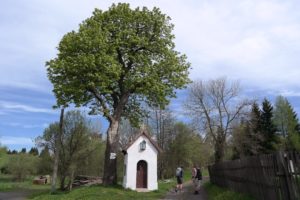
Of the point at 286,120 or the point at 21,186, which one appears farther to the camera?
the point at 286,120

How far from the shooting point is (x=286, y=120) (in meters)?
58.9

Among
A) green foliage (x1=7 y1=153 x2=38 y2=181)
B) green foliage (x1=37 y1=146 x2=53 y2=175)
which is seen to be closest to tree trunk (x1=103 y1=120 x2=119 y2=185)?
green foliage (x1=37 y1=146 x2=53 y2=175)

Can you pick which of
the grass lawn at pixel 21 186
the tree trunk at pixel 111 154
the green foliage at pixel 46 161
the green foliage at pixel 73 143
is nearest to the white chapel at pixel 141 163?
the tree trunk at pixel 111 154

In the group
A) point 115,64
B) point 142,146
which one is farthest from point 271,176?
point 142,146

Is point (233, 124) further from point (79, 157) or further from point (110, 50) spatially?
point (110, 50)

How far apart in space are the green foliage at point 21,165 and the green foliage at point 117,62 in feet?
116

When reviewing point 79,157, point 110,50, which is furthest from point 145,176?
point 110,50

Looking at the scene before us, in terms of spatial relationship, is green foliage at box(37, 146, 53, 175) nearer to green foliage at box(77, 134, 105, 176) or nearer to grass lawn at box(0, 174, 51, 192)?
grass lawn at box(0, 174, 51, 192)

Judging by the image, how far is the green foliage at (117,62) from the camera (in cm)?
2361

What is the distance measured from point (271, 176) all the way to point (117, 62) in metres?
16.7

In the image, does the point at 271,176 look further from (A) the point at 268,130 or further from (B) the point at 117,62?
(A) the point at 268,130

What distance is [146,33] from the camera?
26.4 meters

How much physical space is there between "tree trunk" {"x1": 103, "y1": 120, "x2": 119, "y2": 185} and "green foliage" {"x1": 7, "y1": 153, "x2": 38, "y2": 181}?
34.3 meters

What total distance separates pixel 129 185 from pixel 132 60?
35.3 feet
